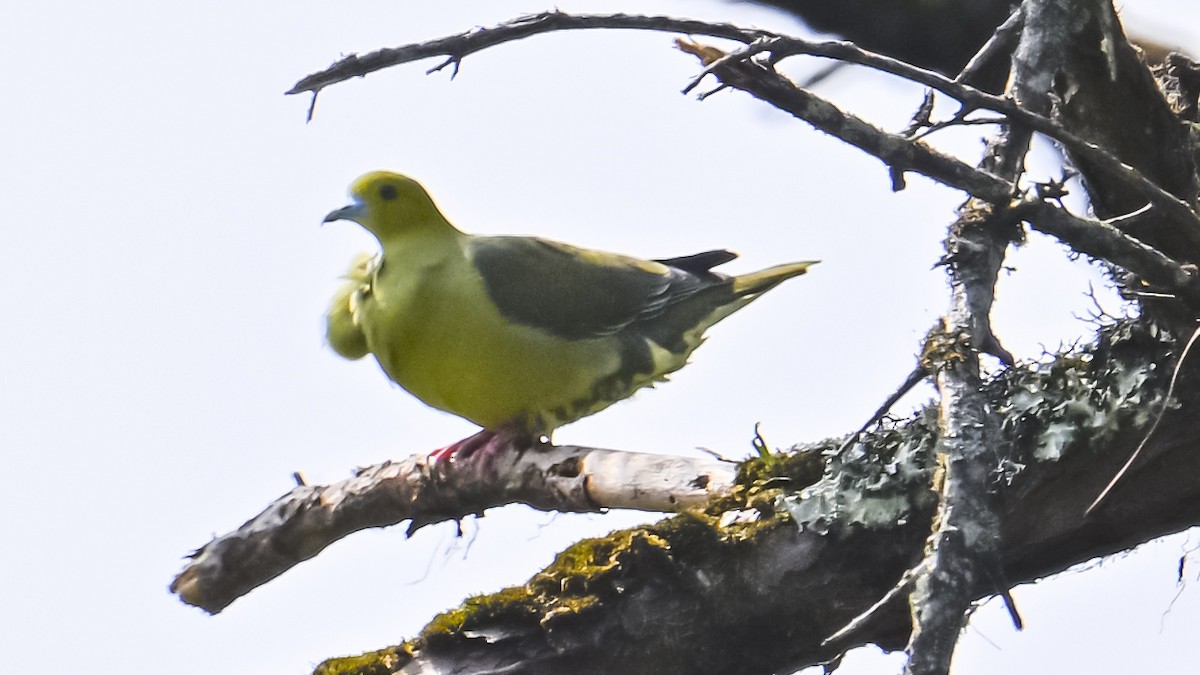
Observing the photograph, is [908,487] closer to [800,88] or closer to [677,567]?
[677,567]

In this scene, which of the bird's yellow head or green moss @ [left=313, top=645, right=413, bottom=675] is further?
the bird's yellow head

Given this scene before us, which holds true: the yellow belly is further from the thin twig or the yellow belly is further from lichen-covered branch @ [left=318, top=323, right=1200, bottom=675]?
the thin twig

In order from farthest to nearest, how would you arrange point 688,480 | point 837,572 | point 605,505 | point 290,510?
1. point 290,510
2. point 605,505
3. point 688,480
4. point 837,572

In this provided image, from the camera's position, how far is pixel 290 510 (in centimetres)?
348

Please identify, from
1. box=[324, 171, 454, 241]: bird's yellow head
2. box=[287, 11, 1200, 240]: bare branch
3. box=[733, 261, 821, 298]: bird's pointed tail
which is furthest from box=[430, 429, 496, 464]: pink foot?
box=[287, 11, 1200, 240]: bare branch

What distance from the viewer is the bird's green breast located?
3.59 meters

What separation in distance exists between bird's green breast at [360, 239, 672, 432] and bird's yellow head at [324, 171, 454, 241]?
0.76 ft

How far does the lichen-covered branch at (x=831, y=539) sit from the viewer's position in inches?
83.9

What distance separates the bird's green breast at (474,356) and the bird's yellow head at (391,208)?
9.2 inches

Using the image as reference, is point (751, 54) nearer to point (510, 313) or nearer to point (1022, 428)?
point (1022, 428)

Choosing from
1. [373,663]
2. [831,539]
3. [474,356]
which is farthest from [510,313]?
[831,539]

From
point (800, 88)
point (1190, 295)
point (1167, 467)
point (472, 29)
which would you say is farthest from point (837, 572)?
point (472, 29)

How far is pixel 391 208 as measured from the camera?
157 inches

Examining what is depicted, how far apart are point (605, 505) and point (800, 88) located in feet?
4.74
